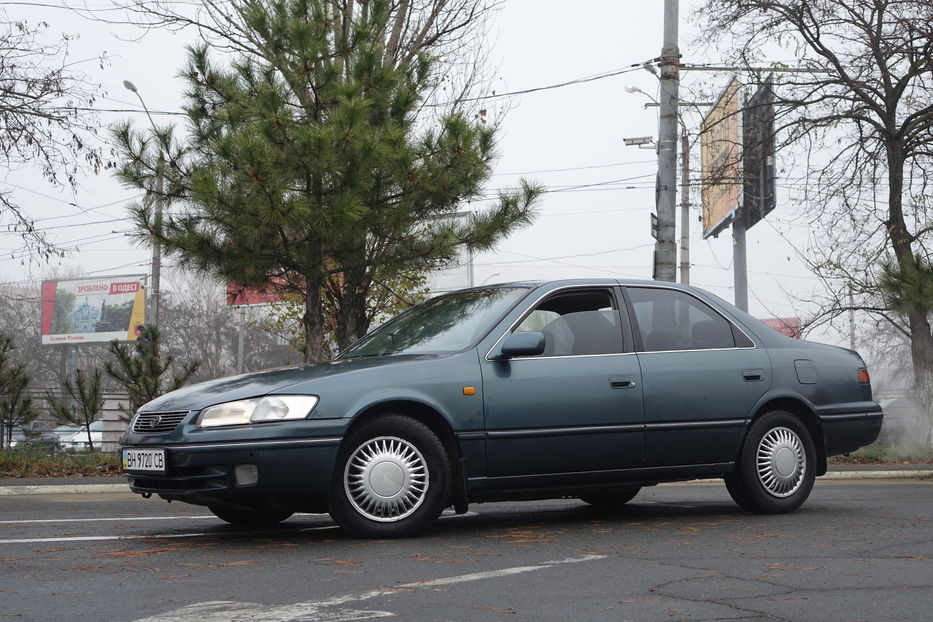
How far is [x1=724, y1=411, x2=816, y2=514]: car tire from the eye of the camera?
782 centimetres

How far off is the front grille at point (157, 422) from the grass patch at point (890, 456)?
12.6 metres

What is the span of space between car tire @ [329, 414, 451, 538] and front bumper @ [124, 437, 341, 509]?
0.13 metres

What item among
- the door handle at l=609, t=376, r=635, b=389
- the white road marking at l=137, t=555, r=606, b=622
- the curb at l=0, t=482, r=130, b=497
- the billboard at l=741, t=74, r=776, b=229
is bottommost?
the curb at l=0, t=482, r=130, b=497

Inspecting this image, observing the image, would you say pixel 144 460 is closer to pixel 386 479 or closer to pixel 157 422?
pixel 157 422

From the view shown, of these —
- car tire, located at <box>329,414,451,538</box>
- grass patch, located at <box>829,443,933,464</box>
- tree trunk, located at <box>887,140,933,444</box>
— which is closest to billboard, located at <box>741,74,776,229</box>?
tree trunk, located at <box>887,140,933,444</box>

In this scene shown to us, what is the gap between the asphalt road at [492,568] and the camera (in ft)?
14.7

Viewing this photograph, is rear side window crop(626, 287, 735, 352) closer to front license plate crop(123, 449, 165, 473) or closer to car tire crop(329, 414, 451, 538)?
car tire crop(329, 414, 451, 538)

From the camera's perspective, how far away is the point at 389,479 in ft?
21.4

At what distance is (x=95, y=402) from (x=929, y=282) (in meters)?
11.2

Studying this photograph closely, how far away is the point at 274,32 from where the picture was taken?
13.8 m

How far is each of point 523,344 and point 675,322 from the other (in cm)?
148

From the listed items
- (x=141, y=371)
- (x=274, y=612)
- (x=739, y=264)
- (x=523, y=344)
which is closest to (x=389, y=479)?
(x=523, y=344)

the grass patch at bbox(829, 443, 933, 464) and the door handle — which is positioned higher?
the door handle

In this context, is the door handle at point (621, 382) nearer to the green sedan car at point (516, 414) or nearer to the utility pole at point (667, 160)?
the green sedan car at point (516, 414)
